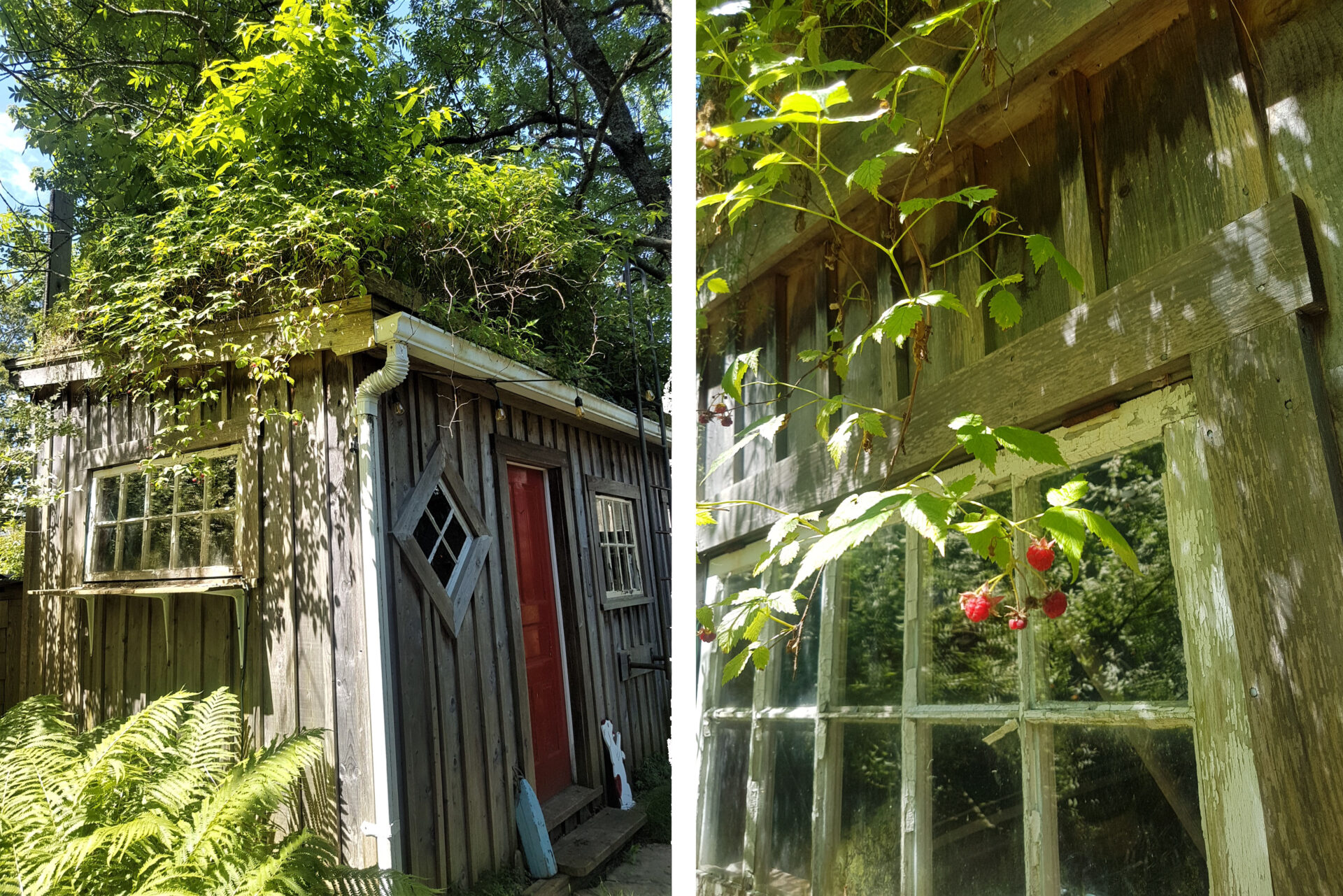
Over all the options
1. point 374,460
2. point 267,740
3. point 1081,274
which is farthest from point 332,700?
point 1081,274

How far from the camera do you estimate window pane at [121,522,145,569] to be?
138 centimetres

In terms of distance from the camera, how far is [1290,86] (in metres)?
0.27

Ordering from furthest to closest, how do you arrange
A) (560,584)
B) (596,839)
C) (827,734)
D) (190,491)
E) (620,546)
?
1. (560,584)
2. (190,491)
3. (620,546)
4. (596,839)
5. (827,734)

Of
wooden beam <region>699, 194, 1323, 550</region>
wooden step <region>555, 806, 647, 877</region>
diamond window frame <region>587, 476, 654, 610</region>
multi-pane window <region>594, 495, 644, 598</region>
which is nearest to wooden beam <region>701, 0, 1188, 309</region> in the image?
wooden beam <region>699, 194, 1323, 550</region>

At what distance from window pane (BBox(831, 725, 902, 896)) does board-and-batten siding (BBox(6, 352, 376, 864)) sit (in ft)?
3.99

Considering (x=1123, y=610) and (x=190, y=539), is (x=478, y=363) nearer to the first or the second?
(x=190, y=539)

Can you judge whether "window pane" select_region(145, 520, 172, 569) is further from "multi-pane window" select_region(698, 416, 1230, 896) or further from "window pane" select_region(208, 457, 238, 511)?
"multi-pane window" select_region(698, 416, 1230, 896)

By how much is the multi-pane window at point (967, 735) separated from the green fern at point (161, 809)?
99 cm

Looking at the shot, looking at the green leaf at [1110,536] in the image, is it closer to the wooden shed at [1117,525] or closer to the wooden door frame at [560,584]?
the wooden shed at [1117,525]

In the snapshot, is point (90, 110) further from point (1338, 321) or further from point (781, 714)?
point (1338, 321)

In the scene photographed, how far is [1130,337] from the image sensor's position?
0.28 metres

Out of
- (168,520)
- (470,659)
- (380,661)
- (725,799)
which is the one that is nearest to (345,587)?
(380,661)

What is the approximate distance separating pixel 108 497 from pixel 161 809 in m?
0.57

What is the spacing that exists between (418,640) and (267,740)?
0.33 m
